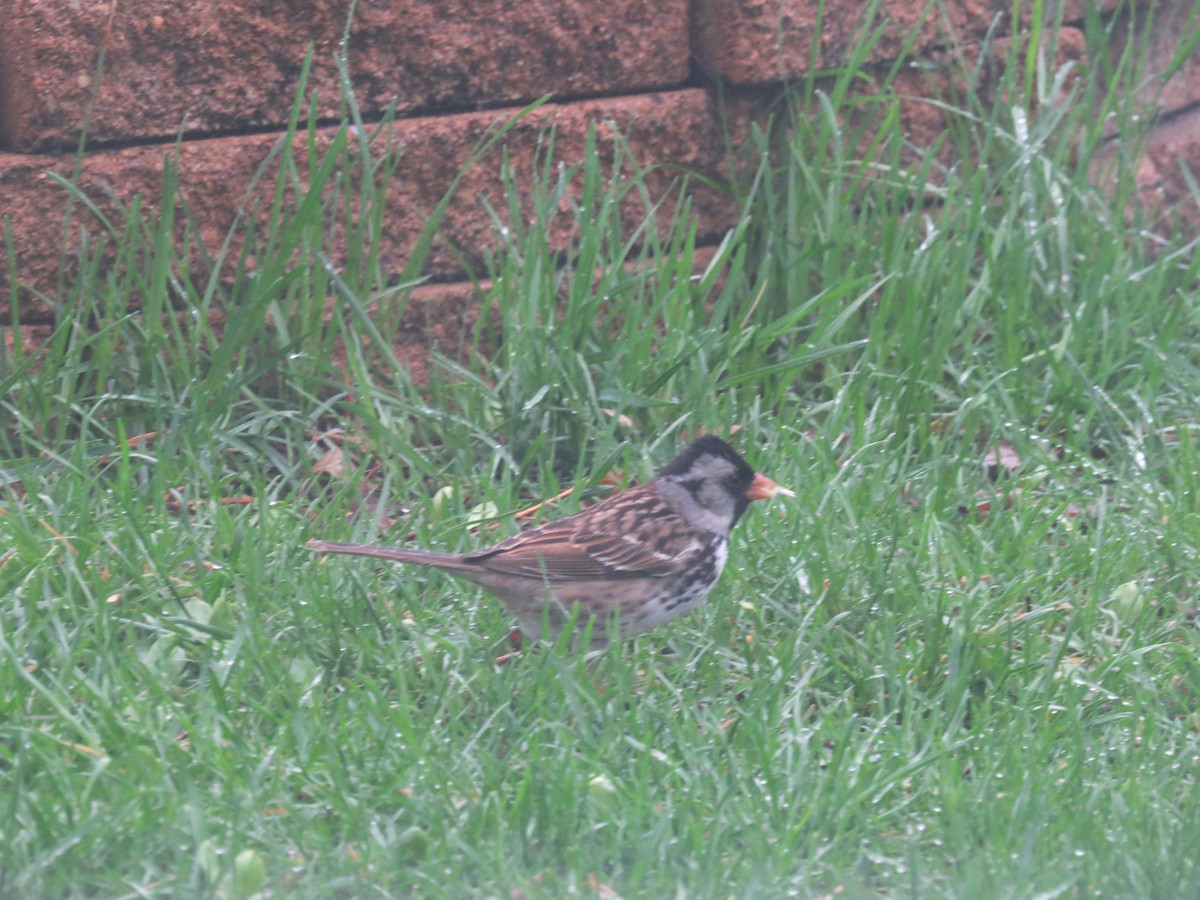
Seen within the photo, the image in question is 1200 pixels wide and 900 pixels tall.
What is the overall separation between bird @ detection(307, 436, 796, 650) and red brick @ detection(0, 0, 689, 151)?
58.6 inches

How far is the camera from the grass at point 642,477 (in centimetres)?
266

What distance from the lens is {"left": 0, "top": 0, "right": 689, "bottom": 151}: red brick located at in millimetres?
4285

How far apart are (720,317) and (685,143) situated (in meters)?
0.81

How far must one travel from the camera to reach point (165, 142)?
4.48 meters

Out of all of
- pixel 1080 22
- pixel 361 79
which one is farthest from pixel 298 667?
pixel 1080 22

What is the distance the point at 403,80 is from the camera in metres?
4.72

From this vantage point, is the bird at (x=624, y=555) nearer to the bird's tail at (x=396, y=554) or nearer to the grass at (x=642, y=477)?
the bird's tail at (x=396, y=554)

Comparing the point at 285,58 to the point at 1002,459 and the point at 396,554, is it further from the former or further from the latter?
the point at 1002,459

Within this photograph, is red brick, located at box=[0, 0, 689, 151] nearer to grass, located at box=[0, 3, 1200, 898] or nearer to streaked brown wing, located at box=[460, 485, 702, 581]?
grass, located at box=[0, 3, 1200, 898]

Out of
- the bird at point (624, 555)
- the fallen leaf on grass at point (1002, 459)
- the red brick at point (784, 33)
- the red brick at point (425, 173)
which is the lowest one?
the fallen leaf on grass at point (1002, 459)

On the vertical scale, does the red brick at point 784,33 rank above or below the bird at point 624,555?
above

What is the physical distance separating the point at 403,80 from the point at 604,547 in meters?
1.88

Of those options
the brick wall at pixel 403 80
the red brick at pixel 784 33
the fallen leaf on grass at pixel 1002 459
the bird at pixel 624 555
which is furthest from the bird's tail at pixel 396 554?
the red brick at pixel 784 33

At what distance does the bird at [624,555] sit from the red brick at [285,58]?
4.88 feet
